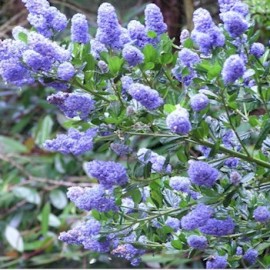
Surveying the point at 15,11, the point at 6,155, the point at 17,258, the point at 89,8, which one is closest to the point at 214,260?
the point at 17,258

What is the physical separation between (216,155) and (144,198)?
0.38 ft

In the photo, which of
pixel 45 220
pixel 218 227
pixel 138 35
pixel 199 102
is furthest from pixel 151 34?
pixel 45 220

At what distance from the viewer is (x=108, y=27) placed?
70 cm

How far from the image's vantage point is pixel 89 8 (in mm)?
2250

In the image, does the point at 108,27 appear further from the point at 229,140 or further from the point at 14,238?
the point at 14,238

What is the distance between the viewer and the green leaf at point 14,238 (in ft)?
6.29

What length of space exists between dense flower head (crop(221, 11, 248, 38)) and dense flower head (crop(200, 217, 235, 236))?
0.20 meters

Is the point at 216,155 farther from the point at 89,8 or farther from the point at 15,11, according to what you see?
the point at 15,11

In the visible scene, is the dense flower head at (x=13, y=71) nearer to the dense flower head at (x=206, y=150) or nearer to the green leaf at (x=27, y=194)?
the dense flower head at (x=206, y=150)

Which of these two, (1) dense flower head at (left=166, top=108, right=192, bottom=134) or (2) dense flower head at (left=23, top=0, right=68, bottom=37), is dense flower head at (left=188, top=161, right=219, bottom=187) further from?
(2) dense flower head at (left=23, top=0, right=68, bottom=37)

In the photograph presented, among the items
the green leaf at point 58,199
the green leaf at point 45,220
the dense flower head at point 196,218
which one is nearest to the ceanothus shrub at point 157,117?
the dense flower head at point 196,218

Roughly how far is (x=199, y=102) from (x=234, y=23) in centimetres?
9

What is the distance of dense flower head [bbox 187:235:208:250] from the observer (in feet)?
2.39

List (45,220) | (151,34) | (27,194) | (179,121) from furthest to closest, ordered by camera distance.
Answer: (27,194), (45,220), (151,34), (179,121)
